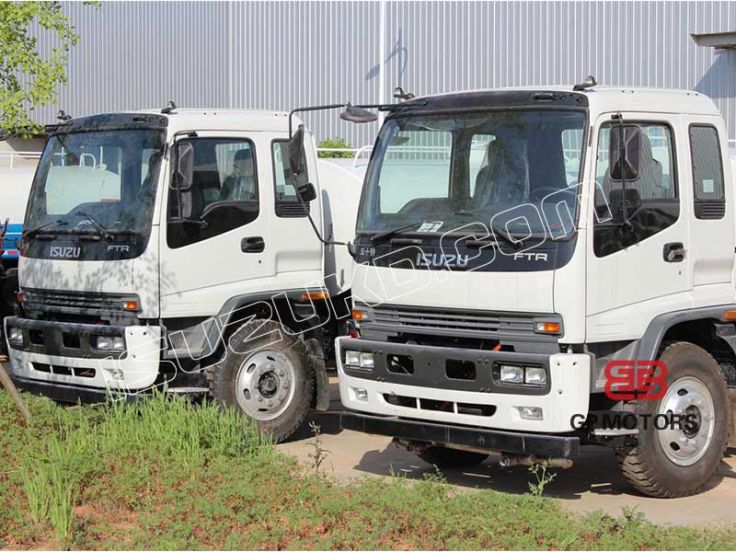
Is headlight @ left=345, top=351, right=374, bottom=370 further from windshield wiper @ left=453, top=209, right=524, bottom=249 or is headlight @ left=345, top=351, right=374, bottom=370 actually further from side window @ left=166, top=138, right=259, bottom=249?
side window @ left=166, top=138, right=259, bottom=249

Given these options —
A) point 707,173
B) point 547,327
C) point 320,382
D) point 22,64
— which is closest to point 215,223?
point 320,382

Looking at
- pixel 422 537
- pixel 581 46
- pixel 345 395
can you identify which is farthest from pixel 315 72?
pixel 422 537

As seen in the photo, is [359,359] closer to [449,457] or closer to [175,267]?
[449,457]

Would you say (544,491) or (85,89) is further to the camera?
(85,89)

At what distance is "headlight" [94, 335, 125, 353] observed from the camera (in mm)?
10477

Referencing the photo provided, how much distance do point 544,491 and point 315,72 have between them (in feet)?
78.0

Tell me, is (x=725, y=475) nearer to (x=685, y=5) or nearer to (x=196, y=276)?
(x=196, y=276)

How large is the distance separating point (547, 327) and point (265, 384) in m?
3.64

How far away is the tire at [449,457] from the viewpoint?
32.8 feet

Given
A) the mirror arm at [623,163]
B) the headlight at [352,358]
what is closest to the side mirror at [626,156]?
the mirror arm at [623,163]

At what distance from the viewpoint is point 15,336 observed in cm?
1138

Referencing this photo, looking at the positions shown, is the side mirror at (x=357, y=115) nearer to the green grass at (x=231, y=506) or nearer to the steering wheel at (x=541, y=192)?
the steering wheel at (x=541, y=192)

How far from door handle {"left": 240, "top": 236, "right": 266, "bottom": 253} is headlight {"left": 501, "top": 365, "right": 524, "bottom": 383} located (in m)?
3.40

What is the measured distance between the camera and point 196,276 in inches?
422
